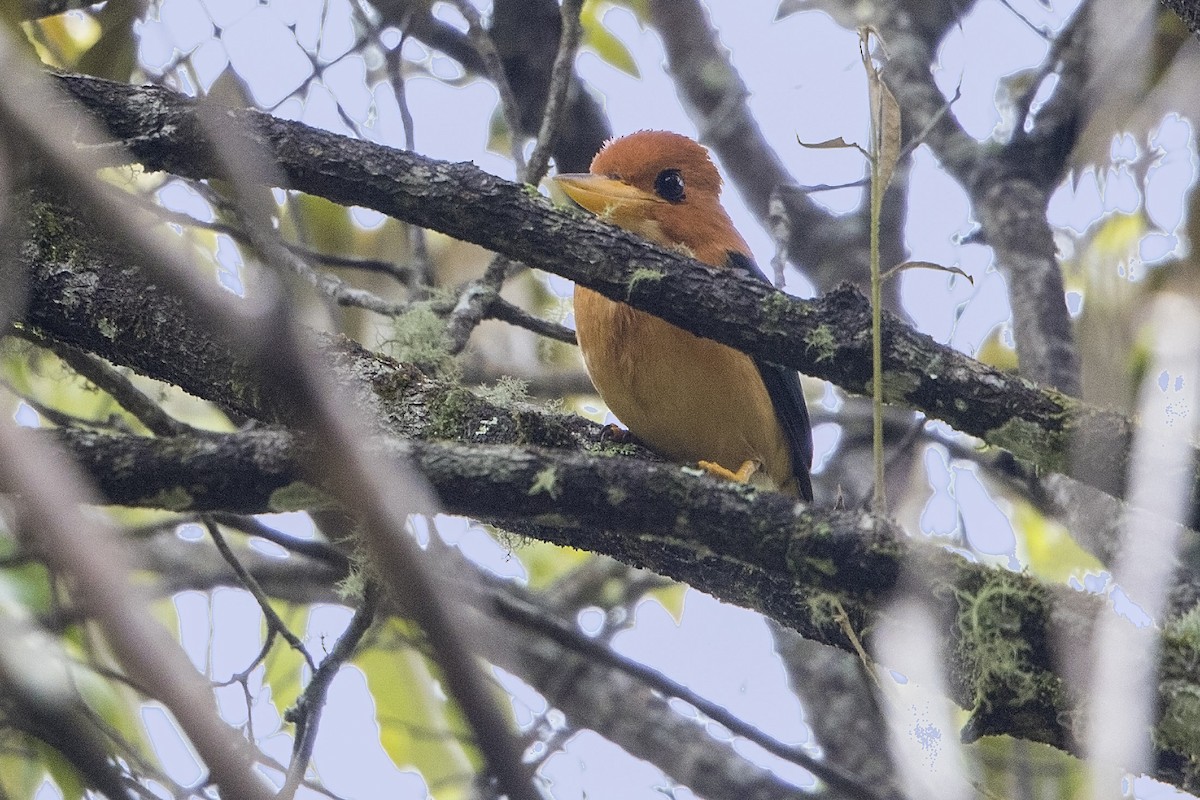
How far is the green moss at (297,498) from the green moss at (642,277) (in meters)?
0.99

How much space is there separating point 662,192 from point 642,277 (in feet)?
7.11

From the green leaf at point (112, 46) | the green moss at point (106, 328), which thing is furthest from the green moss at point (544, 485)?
the green leaf at point (112, 46)

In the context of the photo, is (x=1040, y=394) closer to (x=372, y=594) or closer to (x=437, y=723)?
(x=372, y=594)

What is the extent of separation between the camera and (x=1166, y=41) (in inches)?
211

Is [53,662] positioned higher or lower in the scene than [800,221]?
lower

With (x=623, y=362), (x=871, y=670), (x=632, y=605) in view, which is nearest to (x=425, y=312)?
(x=623, y=362)

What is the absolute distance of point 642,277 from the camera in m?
2.98

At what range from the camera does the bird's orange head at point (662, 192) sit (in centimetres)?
480

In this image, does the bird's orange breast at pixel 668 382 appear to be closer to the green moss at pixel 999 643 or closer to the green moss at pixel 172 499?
the green moss at pixel 999 643

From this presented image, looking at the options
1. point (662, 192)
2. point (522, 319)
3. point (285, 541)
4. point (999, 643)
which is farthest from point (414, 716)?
point (999, 643)

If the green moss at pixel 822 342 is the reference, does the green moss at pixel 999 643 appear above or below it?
below

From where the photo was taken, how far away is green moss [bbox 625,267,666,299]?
2.98 meters

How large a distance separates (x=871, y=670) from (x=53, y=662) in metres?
2.08

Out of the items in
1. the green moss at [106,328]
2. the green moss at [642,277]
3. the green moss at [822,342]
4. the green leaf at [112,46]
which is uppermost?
the green leaf at [112,46]
